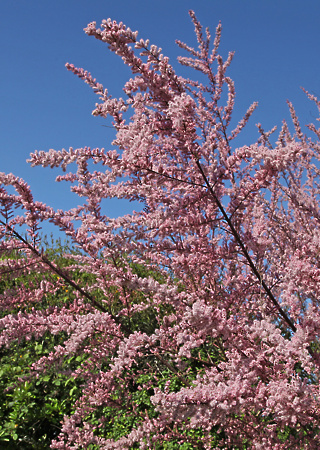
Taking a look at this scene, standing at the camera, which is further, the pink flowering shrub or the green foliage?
the green foliage

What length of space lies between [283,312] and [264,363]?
0.60 metres

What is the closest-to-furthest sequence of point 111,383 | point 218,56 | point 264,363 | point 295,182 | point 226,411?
point 226,411, point 264,363, point 111,383, point 295,182, point 218,56

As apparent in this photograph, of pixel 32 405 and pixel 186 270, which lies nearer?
pixel 186 270

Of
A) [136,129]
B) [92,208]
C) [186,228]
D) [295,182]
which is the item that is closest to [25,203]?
[92,208]

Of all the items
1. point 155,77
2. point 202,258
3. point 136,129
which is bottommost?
point 202,258

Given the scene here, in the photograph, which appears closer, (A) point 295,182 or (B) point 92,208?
(B) point 92,208

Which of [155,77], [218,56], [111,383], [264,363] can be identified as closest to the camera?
[264,363]

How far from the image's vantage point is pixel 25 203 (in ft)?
8.86

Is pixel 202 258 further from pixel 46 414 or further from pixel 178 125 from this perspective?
pixel 46 414

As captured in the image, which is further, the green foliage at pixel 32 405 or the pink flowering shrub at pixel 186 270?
the green foliage at pixel 32 405

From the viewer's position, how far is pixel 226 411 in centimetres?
151

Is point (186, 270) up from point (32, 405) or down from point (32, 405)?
up

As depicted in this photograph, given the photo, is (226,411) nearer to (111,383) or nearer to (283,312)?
(283,312)

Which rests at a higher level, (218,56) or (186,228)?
(218,56)
